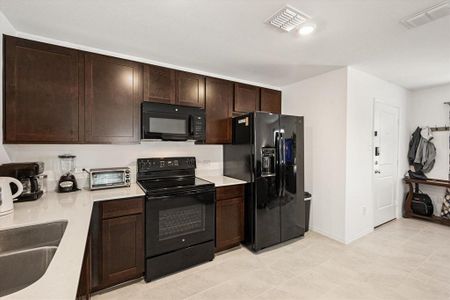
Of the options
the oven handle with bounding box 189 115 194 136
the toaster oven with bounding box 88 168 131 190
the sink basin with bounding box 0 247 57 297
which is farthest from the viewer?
the oven handle with bounding box 189 115 194 136

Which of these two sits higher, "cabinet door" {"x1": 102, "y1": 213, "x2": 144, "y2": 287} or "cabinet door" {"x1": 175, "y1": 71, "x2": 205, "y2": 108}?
"cabinet door" {"x1": 175, "y1": 71, "x2": 205, "y2": 108}

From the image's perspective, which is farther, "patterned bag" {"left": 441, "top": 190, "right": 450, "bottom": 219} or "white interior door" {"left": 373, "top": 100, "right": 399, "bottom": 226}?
"patterned bag" {"left": 441, "top": 190, "right": 450, "bottom": 219}

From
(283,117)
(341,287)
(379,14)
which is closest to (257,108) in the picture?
(283,117)

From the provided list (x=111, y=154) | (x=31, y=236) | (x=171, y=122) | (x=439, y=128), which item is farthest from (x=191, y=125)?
(x=439, y=128)

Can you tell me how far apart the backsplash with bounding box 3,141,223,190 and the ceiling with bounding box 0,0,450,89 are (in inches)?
43.3

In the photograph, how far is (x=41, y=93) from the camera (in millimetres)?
2008

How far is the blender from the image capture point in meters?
2.19

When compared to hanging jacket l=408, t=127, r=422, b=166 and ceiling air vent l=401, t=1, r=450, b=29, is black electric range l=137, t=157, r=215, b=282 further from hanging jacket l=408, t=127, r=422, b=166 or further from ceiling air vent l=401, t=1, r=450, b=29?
hanging jacket l=408, t=127, r=422, b=166

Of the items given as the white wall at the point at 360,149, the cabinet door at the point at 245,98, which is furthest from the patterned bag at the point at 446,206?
the cabinet door at the point at 245,98

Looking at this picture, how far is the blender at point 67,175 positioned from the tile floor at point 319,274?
1.08m

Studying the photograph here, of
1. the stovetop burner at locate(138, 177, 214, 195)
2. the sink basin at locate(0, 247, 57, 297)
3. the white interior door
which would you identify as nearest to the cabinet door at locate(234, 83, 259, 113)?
the stovetop burner at locate(138, 177, 214, 195)

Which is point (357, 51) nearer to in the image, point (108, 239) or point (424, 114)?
point (424, 114)

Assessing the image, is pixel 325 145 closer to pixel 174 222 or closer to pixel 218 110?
pixel 218 110

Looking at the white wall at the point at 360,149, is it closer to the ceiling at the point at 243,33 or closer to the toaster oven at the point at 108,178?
the ceiling at the point at 243,33
